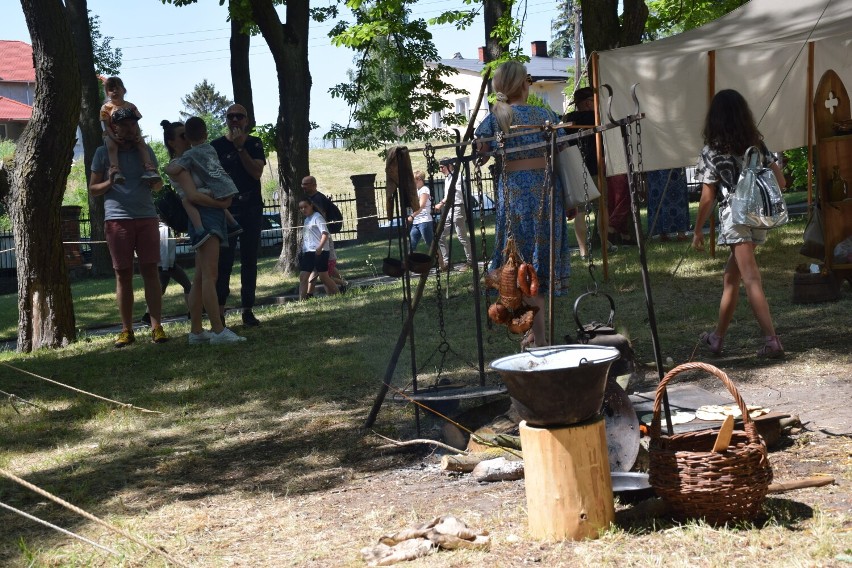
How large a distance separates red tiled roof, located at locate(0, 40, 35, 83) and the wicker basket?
76618 millimetres

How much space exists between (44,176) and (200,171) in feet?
6.44

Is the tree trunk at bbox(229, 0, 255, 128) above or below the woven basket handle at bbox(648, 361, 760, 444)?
→ above

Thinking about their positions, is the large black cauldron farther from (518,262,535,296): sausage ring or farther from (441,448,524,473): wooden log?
(518,262,535,296): sausage ring

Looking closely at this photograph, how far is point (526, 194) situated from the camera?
6227 mm

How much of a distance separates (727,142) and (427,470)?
2954 mm

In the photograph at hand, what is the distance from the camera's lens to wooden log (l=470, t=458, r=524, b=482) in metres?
4.68

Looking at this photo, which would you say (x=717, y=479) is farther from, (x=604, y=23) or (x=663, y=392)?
(x=604, y=23)

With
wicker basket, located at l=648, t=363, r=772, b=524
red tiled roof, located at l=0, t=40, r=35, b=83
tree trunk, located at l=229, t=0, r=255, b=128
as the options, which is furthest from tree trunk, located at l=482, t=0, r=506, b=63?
red tiled roof, located at l=0, t=40, r=35, b=83

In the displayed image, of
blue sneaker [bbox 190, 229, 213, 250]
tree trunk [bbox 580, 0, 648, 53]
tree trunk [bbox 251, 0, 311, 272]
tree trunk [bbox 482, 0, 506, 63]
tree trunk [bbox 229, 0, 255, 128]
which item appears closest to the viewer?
blue sneaker [bbox 190, 229, 213, 250]

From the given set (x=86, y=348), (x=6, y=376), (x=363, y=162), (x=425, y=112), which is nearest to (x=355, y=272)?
(x=425, y=112)

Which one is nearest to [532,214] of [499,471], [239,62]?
[499,471]

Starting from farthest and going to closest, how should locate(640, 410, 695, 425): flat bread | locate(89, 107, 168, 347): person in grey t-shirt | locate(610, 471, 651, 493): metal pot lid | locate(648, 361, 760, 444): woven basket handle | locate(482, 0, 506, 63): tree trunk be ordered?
locate(482, 0, 506, 63): tree trunk
locate(89, 107, 168, 347): person in grey t-shirt
locate(640, 410, 695, 425): flat bread
locate(610, 471, 651, 493): metal pot lid
locate(648, 361, 760, 444): woven basket handle

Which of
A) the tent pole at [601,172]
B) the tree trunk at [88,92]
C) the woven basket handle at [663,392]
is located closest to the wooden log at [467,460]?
the woven basket handle at [663,392]

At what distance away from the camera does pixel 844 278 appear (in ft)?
29.1
